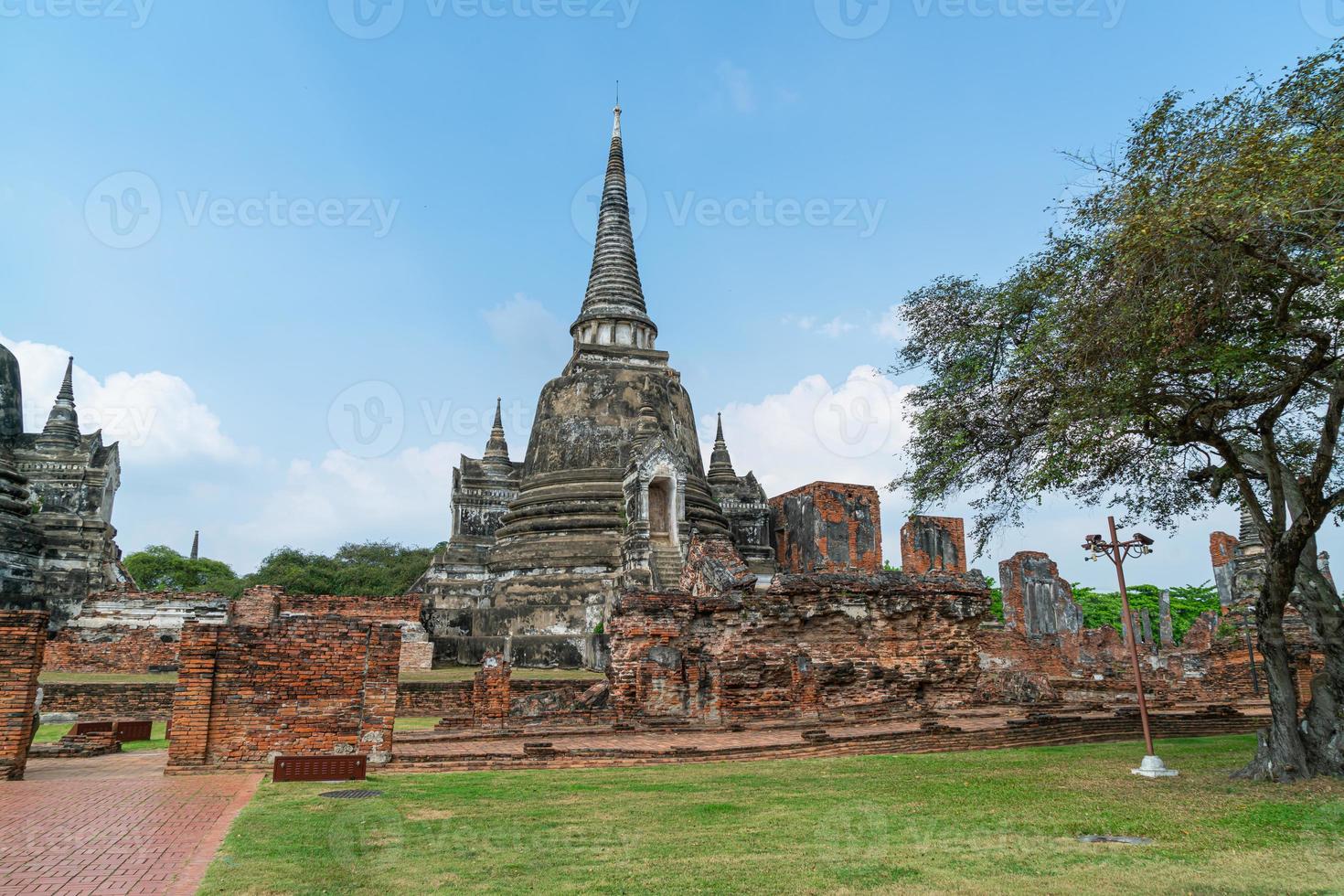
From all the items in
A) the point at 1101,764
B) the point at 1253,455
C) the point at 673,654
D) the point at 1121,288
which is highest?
the point at 1121,288

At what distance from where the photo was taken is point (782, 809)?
767 centimetres

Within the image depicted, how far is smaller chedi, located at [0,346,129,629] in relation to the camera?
81.4 feet

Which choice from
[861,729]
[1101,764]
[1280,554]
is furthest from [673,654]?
[1280,554]

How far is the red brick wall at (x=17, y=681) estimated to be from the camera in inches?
373

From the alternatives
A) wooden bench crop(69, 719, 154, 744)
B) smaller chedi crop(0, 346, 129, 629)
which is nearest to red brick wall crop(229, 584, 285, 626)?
smaller chedi crop(0, 346, 129, 629)

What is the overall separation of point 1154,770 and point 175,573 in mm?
57131

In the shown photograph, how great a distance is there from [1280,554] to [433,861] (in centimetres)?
896

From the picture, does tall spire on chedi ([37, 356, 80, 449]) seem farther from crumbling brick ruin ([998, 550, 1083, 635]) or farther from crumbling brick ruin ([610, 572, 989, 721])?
crumbling brick ruin ([998, 550, 1083, 635])

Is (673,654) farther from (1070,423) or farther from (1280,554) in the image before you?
(1280,554)

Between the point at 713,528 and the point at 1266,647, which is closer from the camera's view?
→ the point at 1266,647

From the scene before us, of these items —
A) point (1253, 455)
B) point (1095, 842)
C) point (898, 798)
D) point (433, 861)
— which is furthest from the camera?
point (1253, 455)

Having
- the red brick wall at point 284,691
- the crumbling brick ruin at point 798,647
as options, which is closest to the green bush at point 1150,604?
the crumbling brick ruin at point 798,647

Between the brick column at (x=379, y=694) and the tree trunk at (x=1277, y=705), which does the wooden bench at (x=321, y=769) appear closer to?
the brick column at (x=379, y=694)

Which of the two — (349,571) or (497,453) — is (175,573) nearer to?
(349,571)
